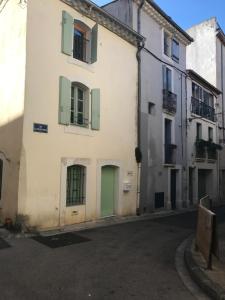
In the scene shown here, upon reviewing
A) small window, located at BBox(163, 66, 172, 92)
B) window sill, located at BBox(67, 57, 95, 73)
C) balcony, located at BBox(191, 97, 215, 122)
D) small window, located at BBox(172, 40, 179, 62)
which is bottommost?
window sill, located at BBox(67, 57, 95, 73)

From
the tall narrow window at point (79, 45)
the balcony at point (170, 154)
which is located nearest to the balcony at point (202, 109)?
the balcony at point (170, 154)

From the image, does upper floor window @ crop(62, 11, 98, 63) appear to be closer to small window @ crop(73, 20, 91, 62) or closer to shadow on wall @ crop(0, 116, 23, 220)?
small window @ crop(73, 20, 91, 62)

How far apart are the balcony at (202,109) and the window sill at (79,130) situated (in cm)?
960

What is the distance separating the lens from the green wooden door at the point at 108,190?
39.8 ft

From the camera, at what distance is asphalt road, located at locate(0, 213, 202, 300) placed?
5.09 metres

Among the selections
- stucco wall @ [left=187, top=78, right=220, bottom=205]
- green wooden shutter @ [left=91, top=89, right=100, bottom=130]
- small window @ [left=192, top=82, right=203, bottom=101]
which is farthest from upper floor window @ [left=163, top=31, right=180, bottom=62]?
green wooden shutter @ [left=91, top=89, right=100, bottom=130]

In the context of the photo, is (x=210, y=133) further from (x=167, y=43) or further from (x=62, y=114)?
(x=62, y=114)

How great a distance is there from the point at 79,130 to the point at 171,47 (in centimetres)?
879

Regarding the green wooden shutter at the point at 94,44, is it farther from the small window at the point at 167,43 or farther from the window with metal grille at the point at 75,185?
the small window at the point at 167,43

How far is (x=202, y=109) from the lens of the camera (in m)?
20.7

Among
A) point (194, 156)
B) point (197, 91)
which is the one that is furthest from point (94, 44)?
point (197, 91)

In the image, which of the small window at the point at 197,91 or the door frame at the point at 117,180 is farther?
the small window at the point at 197,91

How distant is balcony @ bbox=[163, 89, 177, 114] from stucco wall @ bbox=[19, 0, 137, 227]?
11.9 ft

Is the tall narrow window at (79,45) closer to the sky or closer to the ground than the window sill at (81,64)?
closer to the sky
